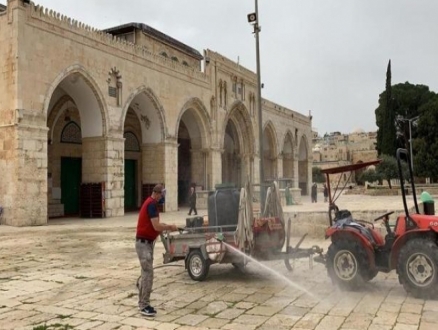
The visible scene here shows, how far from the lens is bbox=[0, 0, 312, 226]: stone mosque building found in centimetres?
1579

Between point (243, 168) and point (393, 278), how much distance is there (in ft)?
90.5

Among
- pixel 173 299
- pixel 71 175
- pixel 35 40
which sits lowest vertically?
pixel 173 299

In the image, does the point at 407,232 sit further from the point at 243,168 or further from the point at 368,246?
the point at 243,168

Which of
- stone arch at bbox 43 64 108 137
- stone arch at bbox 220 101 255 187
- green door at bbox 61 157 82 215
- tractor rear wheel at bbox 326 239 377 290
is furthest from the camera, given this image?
stone arch at bbox 220 101 255 187

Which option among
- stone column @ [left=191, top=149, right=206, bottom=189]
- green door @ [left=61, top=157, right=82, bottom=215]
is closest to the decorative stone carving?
green door @ [left=61, top=157, right=82, bottom=215]

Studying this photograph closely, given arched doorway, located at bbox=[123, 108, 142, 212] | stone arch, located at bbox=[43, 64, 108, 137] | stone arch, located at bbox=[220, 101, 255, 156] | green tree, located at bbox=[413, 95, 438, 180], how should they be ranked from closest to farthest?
stone arch, located at bbox=[43, 64, 108, 137] → arched doorway, located at bbox=[123, 108, 142, 212] → stone arch, located at bbox=[220, 101, 255, 156] → green tree, located at bbox=[413, 95, 438, 180]

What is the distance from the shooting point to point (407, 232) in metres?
5.70

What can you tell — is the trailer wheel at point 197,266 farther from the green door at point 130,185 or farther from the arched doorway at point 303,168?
the arched doorway at point 303,168

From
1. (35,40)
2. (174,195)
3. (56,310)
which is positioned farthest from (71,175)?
(56,310)

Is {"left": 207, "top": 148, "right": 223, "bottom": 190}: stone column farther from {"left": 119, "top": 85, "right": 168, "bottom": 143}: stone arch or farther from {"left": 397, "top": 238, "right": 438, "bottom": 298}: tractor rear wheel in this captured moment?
{"left": 397, "top": 238, "right": 438, "bottom": 298}: tractor rear wheel

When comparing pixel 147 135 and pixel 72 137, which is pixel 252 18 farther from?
pixel 72 137

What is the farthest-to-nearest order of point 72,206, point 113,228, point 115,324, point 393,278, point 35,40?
point 72,206, point 35,40, point 113,228, point 393,278, point 115,324

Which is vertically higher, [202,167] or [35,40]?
[35,40]

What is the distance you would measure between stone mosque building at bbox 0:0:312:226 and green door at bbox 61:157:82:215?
51 millimetres
